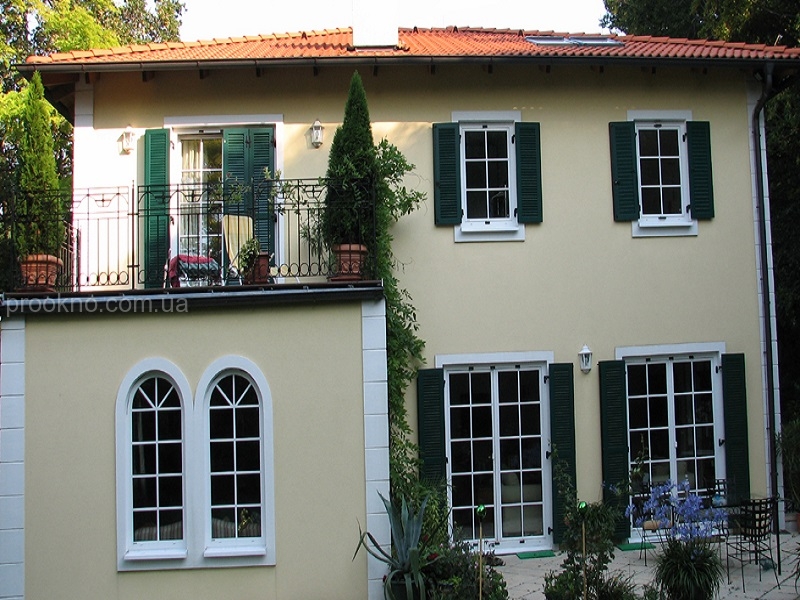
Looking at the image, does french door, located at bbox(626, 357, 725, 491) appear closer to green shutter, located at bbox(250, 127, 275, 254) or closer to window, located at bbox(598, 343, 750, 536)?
window, located at bbox(598, 343, 750, 536)

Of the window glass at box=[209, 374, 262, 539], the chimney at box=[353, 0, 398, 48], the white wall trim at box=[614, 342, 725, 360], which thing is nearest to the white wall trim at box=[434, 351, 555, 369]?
the white wall trim at box=[614, 342, 725, 360]

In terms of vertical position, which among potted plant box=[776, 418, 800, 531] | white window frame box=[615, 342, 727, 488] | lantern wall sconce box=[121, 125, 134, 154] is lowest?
potted plant box=[776, 418, 800, 531]

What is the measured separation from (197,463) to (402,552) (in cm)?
230

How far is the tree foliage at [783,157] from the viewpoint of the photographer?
479 inches

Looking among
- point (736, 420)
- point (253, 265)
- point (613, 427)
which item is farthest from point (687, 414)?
point (253, 265)

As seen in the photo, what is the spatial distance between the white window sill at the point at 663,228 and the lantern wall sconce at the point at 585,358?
1710 millimetres

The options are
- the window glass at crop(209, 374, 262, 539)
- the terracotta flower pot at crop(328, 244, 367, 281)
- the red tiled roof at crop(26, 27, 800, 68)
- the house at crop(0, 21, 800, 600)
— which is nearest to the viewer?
the window glass at crop(209, 374, 262, 539)

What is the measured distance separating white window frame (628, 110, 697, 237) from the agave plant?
16.6ft

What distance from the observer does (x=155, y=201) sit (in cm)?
923

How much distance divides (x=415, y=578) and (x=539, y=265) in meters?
4.47

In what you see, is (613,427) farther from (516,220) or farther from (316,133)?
(316,133)

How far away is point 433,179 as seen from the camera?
9547 mm

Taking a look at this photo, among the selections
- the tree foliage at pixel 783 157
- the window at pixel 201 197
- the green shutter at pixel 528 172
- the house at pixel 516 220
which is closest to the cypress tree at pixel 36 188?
the house at pixel 516 220

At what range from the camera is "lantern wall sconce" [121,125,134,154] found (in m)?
9.33
